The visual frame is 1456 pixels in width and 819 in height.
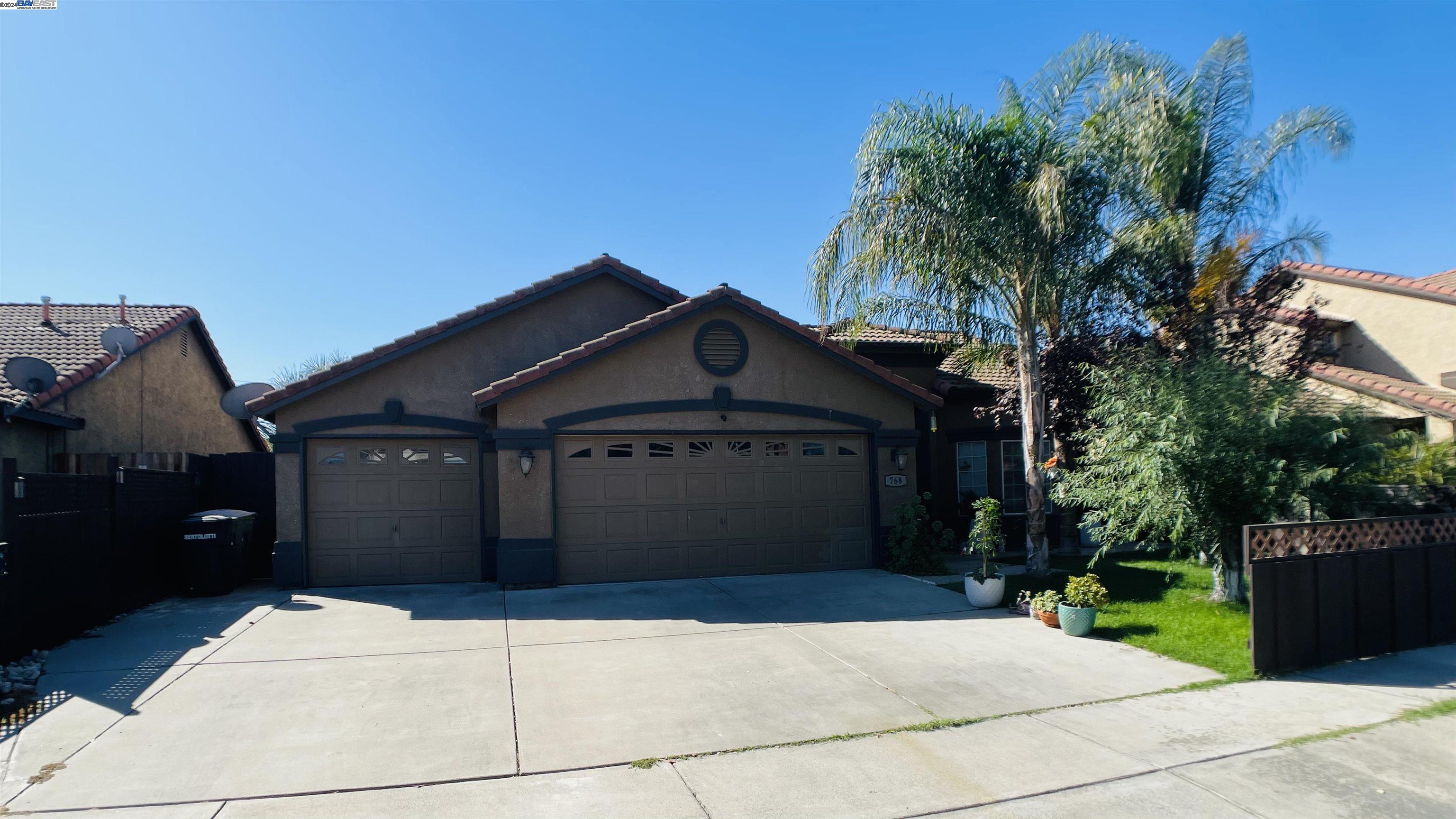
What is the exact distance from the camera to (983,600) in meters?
10.4

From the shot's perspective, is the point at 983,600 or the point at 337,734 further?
the point at 983,600

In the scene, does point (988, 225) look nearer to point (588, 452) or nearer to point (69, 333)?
point (588, 452)

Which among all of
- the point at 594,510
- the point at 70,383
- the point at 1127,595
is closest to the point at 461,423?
the point at 594,510

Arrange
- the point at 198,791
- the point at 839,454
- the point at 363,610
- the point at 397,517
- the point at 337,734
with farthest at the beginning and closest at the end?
the point at 839,454 < the point at 397,517 < the point at 363,610 < the point at 337,734 < the point at 198,791

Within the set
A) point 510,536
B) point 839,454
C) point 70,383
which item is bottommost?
point 510,536

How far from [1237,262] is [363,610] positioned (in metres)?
13.4

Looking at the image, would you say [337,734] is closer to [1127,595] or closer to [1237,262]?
[1127,595]

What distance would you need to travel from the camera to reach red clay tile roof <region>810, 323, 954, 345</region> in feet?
42.0

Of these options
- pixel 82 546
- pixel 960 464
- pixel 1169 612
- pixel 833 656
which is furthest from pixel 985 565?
pixel 82 546

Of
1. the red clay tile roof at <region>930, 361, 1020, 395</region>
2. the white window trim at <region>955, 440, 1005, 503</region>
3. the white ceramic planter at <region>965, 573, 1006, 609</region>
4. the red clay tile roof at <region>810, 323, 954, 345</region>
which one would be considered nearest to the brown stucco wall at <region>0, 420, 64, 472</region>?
the red clay tile roof at <region>810, 323, 954, 345</region>

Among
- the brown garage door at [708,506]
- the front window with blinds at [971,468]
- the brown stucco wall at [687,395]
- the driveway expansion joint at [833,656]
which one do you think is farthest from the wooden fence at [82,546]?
the front window with blinds at [971,468]

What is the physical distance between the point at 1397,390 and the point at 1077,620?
941cm

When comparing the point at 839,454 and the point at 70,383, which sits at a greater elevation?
the point at 70,383

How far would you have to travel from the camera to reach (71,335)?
15.2 metres
